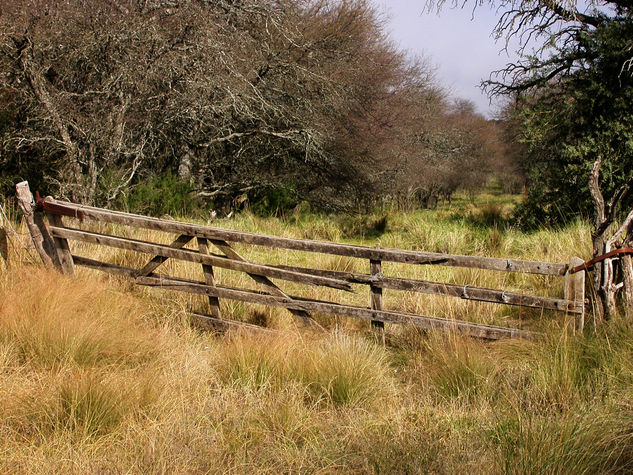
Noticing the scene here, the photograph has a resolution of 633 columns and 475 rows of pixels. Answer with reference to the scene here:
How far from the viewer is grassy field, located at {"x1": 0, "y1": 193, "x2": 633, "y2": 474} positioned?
114 inches

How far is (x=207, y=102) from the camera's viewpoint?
10828mm

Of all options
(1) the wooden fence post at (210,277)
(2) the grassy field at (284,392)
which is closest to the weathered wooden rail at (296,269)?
(1) the wooden fence post at (210,277)

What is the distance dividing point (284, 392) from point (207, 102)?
8.04 metres

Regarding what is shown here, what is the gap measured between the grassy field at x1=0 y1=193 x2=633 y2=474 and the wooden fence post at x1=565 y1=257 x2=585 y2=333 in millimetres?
120

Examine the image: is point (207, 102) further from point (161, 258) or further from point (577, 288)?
point (577, 288)

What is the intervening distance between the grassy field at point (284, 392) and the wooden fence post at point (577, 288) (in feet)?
0.39

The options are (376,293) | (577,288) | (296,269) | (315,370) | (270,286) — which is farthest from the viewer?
(296,269)

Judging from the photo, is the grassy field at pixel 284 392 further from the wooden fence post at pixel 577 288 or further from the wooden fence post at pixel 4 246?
the wooden fence post at pixel 4 246

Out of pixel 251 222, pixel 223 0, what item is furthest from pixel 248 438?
pixel 223 0

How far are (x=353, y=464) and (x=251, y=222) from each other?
907cm

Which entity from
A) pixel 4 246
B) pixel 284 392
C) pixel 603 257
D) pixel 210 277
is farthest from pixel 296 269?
pixel 4 246

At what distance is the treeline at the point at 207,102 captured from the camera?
9172 mm

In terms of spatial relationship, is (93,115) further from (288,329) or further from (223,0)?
(288,329)

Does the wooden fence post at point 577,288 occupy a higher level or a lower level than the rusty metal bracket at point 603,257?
lower
